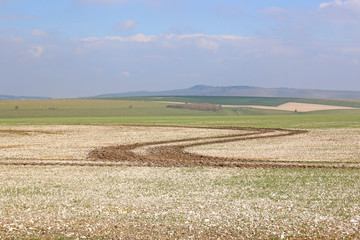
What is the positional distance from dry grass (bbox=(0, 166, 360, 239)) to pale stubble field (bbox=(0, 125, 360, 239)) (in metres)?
0.03

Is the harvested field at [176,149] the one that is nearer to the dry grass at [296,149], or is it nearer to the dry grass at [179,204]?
the dry grass at [296,149]

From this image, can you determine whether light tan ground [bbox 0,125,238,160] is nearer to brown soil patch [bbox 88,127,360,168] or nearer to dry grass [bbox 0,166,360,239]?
brown soil patch [bbox 88,127,360,168]

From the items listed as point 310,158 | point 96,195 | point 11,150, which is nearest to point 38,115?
point 11,150

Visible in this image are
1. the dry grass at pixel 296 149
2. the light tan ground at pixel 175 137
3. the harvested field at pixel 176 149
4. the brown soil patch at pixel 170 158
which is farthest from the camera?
the light tan ground at pixel 175 137

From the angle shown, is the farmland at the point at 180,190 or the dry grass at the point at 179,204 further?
the farmland at the point at 180,190

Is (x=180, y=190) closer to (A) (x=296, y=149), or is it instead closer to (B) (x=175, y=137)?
(A) (x=296, y=149)

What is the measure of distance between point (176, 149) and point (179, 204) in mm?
22087

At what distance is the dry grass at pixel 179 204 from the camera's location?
12.8 metres

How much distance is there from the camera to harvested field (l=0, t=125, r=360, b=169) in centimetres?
2978

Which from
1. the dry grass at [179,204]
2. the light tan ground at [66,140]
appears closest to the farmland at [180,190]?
the dry grass at [179,204]

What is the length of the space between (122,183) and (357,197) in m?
10.5

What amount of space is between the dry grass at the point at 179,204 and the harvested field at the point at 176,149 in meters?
4.81

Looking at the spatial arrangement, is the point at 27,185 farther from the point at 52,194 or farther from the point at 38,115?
the point at 38,115

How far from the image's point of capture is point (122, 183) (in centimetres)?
2130
